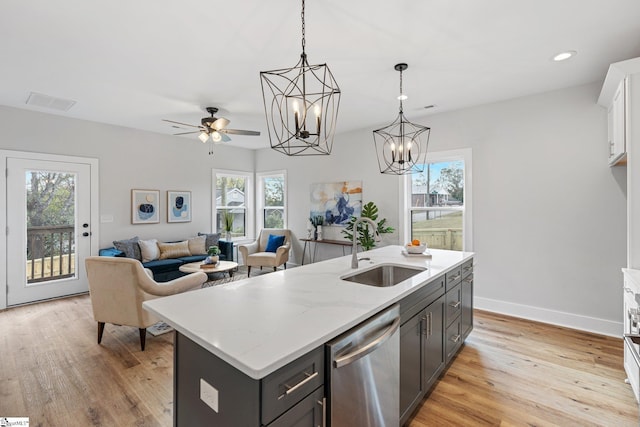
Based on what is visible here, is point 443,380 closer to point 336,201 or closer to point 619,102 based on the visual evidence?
point 619,102

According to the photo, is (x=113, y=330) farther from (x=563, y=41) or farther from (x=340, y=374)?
(x=563, y=41)

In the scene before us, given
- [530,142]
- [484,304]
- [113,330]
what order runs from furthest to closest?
1. [484,304]
2. [530,142]
3. [113,330]

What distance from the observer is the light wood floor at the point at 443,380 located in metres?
2.01

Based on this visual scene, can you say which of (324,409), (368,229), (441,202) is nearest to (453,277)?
(324,409)

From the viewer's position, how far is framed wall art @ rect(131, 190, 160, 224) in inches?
204

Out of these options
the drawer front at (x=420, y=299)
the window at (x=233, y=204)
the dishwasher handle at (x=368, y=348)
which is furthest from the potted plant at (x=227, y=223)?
the dishwasher handle at (x=368, y=348)

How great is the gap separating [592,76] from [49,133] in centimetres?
677

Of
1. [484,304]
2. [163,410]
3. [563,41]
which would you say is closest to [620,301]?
[484,304]

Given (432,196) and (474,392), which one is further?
(432,196)

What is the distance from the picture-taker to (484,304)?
4.00 metres

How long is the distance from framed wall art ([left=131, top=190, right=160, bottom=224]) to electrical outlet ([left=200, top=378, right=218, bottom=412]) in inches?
188

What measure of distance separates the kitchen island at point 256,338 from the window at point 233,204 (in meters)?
4.84

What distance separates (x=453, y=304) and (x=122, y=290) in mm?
2983

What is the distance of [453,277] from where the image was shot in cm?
253
